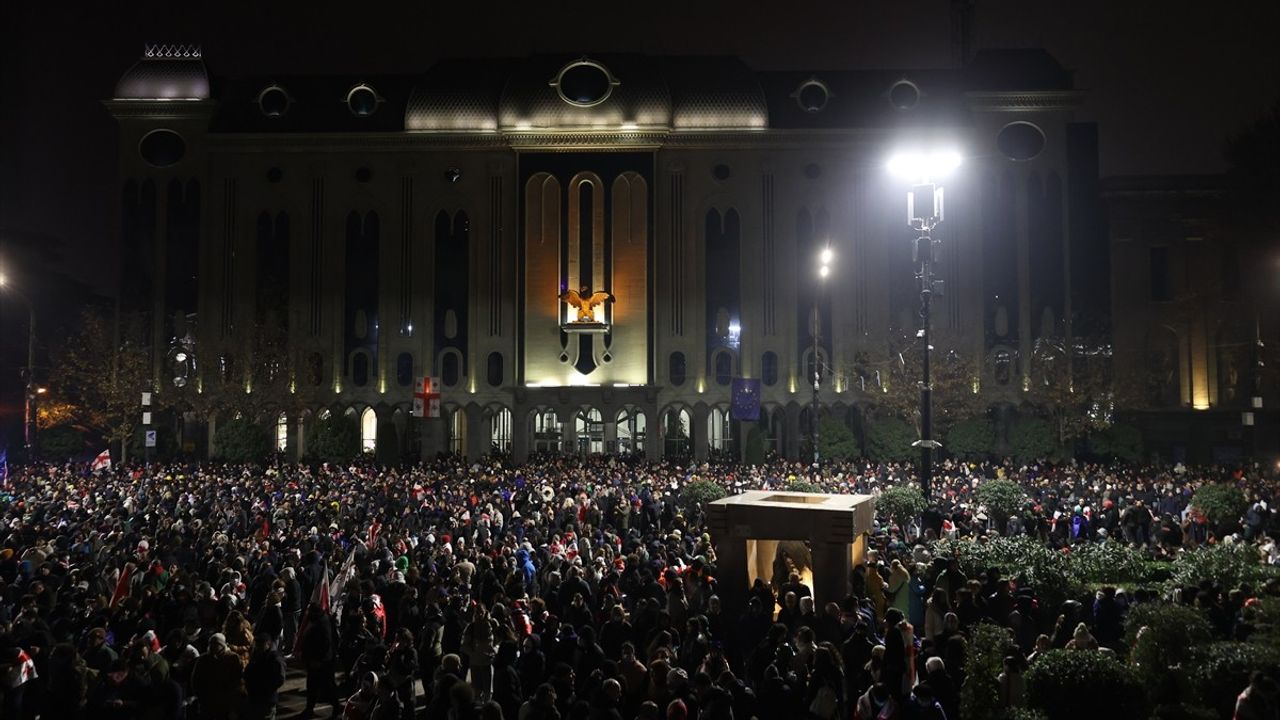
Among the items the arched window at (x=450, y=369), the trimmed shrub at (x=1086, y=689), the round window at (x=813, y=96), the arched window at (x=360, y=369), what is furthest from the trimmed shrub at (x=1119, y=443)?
the trimmed shrub at (x=1086, y=689)

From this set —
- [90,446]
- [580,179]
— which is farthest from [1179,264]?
[90,446]

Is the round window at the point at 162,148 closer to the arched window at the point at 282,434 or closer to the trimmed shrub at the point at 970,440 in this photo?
the arched window at the point at 282,434

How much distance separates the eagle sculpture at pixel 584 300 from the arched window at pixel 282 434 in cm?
1637

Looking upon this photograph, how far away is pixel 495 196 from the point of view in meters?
51.2

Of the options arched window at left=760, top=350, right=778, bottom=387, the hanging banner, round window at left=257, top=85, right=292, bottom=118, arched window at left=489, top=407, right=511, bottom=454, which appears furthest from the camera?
round window at left=257, top=85, right=292, bottom=118

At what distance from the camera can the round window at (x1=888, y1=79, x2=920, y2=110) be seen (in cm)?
5134

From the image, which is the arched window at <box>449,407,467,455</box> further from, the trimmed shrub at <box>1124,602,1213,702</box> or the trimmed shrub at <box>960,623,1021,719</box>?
the trimmed shrub at <box>1124,602,1213,702</box>

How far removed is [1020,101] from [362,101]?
1401 inches

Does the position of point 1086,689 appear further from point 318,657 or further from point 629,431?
point 629,431

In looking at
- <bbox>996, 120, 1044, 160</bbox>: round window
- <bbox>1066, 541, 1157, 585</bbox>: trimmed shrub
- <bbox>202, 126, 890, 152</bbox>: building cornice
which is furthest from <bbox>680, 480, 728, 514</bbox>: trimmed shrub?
<bbox>996, 120, 1044, 160</bbox>: round window

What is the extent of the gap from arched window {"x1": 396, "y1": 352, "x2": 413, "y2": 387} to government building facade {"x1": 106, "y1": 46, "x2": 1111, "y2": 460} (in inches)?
4.7

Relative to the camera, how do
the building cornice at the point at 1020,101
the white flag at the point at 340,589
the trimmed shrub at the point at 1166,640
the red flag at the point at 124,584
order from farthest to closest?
the building cornice at the point at 1020,101 → the white flag at the point at 340,589 → the red flag at the point at 124,584 → the trimmed shrub at the point at 1166,640

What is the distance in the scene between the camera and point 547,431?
168 feet

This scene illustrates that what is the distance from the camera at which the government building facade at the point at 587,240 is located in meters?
49.8
